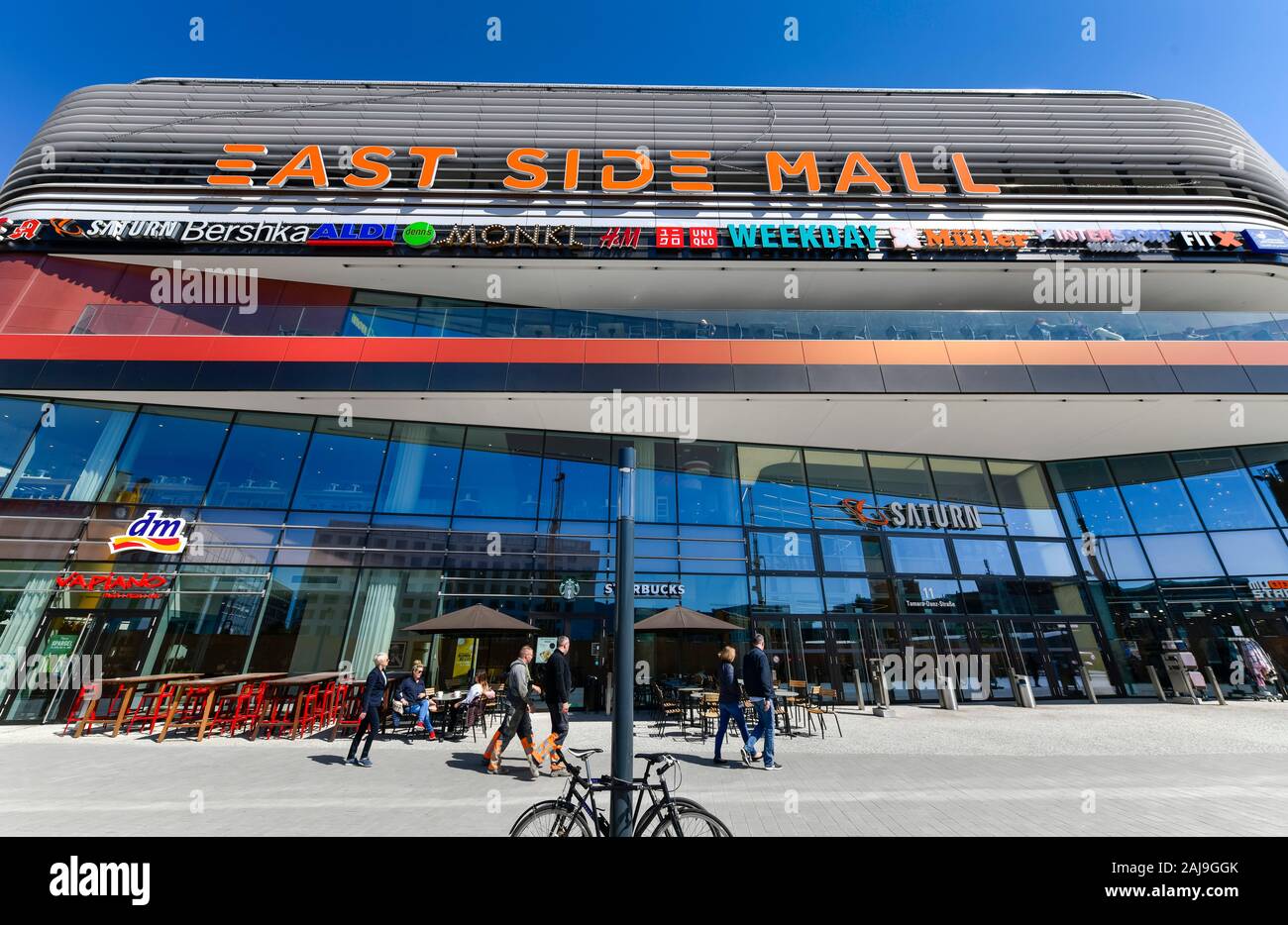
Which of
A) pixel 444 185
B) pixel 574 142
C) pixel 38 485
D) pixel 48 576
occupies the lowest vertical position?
pixel 48 576

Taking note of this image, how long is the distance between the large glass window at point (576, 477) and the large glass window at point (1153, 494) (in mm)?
17228

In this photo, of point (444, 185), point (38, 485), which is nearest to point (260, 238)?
point (444, 185)

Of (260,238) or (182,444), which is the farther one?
(260,238)

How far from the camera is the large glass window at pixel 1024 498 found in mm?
18031

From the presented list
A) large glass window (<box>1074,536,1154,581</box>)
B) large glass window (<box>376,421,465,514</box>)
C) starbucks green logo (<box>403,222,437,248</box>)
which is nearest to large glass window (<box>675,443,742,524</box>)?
large glass window (<box>376,421,465,514</box>)

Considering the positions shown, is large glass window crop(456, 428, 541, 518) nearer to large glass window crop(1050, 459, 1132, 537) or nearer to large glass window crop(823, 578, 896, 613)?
large glass window crop(823, 578, 896, 613)

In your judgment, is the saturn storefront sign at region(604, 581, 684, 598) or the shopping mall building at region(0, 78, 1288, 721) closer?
the shopping mall building at region(0, 78, 1288, 721)

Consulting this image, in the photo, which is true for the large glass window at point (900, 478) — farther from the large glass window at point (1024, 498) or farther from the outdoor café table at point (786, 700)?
the outdoor café table at point (786, 700)

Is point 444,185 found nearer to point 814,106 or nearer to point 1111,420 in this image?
point 814,106

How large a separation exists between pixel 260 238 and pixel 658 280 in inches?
516

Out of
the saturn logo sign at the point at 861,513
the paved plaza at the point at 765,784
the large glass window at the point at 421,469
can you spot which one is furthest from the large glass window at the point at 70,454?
the saturn logo sign at the point at 861,513

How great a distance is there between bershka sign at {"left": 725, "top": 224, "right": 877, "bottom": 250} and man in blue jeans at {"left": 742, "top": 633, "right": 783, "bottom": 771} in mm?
14562

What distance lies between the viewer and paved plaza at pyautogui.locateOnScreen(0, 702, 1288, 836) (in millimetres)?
5777

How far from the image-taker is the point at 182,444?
15.1 meters
